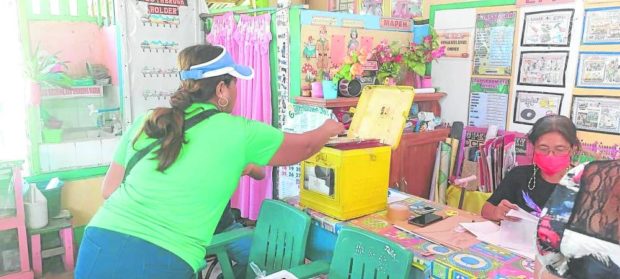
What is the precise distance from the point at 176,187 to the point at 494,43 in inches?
91.9

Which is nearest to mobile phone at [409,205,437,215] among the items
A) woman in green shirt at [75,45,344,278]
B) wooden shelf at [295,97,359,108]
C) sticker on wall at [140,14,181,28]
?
woman in green shirt at [75,45,344,278]

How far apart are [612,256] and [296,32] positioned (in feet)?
8.06

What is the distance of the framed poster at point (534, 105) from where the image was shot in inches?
108

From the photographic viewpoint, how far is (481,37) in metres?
3.07

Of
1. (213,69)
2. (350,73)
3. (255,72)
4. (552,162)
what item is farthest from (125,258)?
(255,72)

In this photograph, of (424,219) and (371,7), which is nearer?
(424,219)

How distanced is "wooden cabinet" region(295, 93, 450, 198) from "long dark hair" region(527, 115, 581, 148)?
3.63ft

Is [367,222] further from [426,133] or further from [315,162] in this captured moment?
[426,133]

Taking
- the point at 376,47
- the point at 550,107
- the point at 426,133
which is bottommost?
the point at 426,133

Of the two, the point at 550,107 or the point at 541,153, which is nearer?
the point at 541,153

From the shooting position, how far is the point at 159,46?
12.1ft

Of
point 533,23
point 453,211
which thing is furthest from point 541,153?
point 533,23

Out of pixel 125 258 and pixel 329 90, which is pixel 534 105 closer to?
pixel 329 90

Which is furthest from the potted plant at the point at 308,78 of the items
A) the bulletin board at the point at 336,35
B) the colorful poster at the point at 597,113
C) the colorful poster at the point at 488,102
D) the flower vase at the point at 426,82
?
the colorful poster at the point at 597,113
